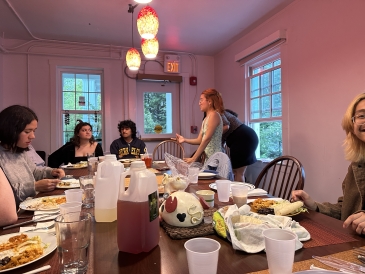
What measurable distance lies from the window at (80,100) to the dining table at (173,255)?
3.65 meters

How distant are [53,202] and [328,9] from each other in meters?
2.89

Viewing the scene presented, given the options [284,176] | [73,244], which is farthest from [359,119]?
[73,244]

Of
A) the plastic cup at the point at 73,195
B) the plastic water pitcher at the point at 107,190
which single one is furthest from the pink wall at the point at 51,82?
the plastic water pitcher at the point at 107,190

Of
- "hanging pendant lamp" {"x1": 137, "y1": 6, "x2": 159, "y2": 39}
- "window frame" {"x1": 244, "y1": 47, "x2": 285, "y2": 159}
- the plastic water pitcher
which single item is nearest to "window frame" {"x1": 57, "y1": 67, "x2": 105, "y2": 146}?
"window frame" {"x1": 244, "y1": 47, "x2": 285, "y2": 159}

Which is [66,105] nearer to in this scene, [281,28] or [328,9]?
[281,28]

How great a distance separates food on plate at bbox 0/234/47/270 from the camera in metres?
0.64

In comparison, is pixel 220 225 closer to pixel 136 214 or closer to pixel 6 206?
pixel 136 214

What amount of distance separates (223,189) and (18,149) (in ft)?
4.17

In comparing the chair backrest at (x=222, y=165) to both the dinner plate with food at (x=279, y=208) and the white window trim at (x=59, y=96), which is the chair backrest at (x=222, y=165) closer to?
the dinner plate with food at (x=279, y=208)

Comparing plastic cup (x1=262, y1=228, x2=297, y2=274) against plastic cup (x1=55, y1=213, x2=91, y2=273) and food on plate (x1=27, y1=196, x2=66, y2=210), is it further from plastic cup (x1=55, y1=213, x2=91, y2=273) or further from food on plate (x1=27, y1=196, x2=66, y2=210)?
food on plate (x1=27, y1=196, x2=66, y2=210)

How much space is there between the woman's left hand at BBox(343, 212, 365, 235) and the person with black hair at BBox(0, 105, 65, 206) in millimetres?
1431

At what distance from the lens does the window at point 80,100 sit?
422cm

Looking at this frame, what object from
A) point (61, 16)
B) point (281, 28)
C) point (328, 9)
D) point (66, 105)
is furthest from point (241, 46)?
point (66, 105)

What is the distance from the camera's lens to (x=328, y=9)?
246cm
